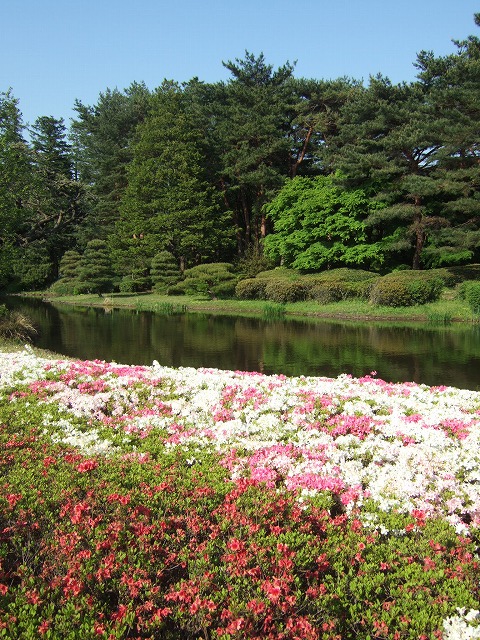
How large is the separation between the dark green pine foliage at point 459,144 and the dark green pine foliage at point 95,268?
81.4 feet

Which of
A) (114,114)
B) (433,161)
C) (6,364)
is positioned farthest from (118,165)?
(6,364)

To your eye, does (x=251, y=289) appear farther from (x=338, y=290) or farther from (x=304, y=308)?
(x=338, y=290)

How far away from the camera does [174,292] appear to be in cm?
3859

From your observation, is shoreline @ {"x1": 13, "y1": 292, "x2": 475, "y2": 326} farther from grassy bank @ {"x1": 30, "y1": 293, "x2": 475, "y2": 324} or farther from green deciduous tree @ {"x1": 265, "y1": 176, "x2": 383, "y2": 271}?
green deciduous tree @ {"x1": 265, "y1": 176, "x2": 383, "y2": 271}

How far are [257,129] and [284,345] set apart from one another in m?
25.7

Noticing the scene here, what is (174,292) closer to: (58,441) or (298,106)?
(298,106)

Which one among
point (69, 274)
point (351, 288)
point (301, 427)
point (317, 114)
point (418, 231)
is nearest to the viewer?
point (301, 427)

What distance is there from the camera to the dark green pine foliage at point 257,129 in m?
39.3

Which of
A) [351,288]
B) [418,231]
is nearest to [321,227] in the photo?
[418,231]

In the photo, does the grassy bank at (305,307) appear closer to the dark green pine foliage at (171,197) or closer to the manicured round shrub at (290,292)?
the manicured round shrub at (290,292)

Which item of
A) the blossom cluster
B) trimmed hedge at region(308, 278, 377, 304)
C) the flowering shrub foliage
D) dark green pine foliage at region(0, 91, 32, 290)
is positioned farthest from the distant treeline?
the flowering shrub foliage

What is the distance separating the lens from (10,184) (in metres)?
21.2

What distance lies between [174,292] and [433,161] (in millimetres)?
19500

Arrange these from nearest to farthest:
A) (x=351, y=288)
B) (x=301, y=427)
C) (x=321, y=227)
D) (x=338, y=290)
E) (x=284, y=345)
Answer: (x=301, y=427) < (x=284, y=345) < (x=351, y=288) < (x=338, y=290) < (x=321, y=227)
